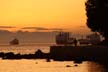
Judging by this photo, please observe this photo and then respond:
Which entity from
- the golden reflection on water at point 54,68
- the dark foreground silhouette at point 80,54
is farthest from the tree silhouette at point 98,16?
the golden reflection on water at point 54,68

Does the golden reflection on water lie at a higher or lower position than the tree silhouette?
lower

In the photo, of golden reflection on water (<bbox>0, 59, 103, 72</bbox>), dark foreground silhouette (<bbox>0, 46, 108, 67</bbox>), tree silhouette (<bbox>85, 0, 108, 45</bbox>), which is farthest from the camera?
tree silhouette (<bbox>85, 0, 108, 45</bbox>)

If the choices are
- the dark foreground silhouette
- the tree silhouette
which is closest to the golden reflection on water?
the dark foreground silhouette

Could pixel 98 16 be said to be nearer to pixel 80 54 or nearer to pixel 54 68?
pixel 80 54

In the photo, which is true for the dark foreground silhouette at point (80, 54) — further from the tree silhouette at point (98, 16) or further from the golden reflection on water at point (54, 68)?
the tree silhouette at point (98, 16)

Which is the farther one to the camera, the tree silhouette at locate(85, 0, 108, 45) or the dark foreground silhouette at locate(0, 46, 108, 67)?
the tree silhouette at locate(85, 0, 108, 45)

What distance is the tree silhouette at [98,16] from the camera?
341 feet

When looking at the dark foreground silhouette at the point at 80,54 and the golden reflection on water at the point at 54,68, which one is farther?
the dark foreground silhouette at the point at 80,54

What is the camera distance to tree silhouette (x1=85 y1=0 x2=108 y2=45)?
10388 cm

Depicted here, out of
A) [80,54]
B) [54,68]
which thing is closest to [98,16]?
[80,54]

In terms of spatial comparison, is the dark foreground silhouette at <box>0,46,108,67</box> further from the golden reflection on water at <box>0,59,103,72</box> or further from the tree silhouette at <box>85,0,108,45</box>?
the tree silhouette at <box>85,0,108,45</box>

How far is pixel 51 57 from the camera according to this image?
113 m

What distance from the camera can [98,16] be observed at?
4129 inches

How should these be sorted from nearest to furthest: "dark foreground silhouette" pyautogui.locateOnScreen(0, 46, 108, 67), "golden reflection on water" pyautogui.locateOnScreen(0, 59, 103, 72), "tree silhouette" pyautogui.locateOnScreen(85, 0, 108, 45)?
1. "golden reflection on water" pyautogui.locateOnScreen(0, 59, 103, 72)
2. "dark foreground silhouette" pyautogui.locateOnScreen(0, 46, 108, 67)
3. "tree silhouette" pyautogui.locateOnScreen(85, 0, 108, 45)
